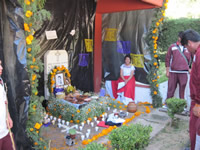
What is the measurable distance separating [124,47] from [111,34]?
0.66 metres

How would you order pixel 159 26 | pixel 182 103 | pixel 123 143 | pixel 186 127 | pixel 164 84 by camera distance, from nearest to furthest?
pixel 123 143 → pixel 182 103 → pixel 186 127 → pixel 159 26 → pixel 164 84

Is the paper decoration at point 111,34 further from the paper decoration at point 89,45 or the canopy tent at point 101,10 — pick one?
the paper decoration at point 89,45

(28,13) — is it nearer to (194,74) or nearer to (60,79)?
(194,74)

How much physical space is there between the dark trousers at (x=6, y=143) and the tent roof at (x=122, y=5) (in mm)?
4601

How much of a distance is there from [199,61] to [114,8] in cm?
436

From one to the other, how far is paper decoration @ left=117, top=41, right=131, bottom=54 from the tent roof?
106cm

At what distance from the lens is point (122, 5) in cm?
625

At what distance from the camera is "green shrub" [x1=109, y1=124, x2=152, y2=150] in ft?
8.64

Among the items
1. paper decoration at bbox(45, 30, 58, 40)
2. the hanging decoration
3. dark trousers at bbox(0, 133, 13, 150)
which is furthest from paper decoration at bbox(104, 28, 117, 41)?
dark trousers at bbox(0, 133, 13, 150)

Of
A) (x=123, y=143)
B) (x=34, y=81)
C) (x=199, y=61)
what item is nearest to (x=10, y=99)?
(x=34, y=81)

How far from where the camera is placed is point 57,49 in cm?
582

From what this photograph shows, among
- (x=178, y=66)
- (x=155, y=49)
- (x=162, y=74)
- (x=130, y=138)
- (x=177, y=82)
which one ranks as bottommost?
(x=162, y=74)

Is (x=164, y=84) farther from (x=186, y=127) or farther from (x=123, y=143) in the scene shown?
(x=123, y=143)

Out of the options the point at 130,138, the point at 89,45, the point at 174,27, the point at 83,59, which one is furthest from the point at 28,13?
the point at 174,27
